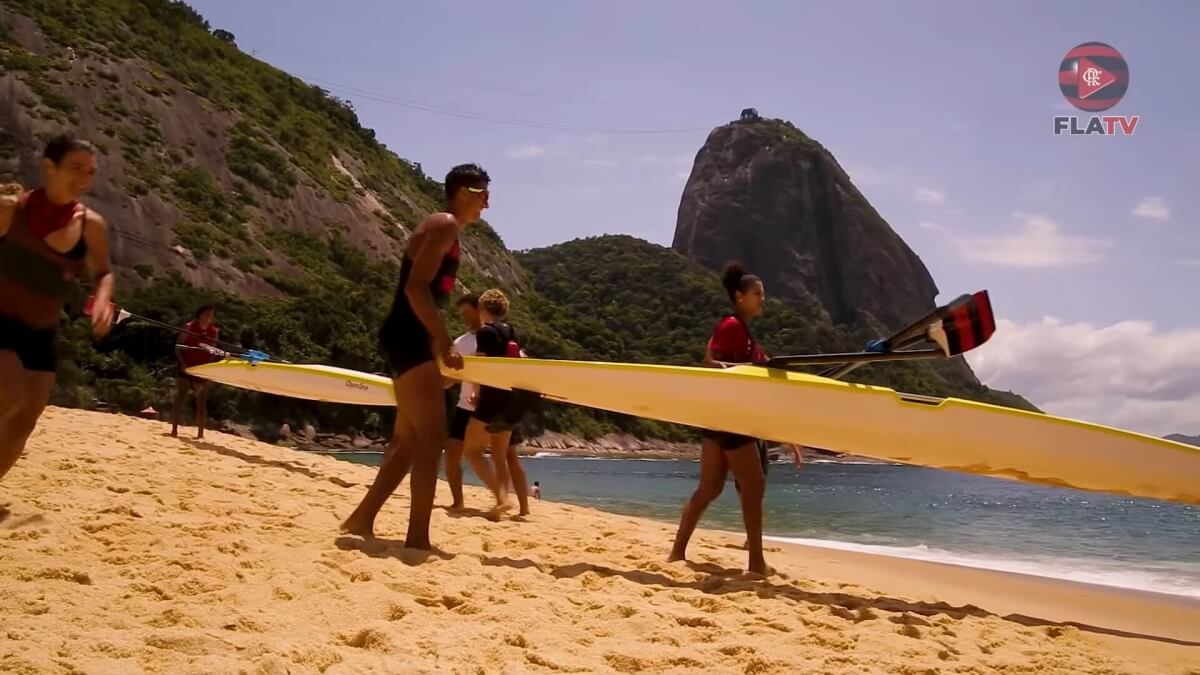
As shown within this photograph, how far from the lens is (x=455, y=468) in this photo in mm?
6234

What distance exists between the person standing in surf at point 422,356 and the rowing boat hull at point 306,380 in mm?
5379

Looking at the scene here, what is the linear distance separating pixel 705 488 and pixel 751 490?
0.98 feet

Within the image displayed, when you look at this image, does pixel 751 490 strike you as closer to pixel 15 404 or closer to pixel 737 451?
pixel 737 451

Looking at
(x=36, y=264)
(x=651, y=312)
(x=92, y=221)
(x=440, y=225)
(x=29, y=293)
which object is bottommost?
(x=29, y=293)

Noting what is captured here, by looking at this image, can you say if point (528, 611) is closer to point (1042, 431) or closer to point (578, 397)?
point (578, 397)

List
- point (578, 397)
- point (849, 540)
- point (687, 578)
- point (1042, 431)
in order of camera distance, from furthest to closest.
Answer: point (849, 540) < point (578, 397) < point (1042, 431) < point (687, 578)

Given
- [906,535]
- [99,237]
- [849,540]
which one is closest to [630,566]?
[99,237]

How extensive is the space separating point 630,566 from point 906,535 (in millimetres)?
9475

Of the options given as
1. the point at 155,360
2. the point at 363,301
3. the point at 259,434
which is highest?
the point at 363,301

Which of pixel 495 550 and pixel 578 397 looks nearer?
pixel 495 550

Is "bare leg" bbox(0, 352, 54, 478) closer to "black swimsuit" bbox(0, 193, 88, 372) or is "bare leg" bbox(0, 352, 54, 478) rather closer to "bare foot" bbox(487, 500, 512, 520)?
"black swimsuit" bbox(0, 193, 88, 372)

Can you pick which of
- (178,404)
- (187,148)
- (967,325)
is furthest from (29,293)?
(187,148)

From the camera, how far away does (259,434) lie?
3344cm

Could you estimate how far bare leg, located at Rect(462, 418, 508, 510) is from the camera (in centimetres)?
Answer: 610
